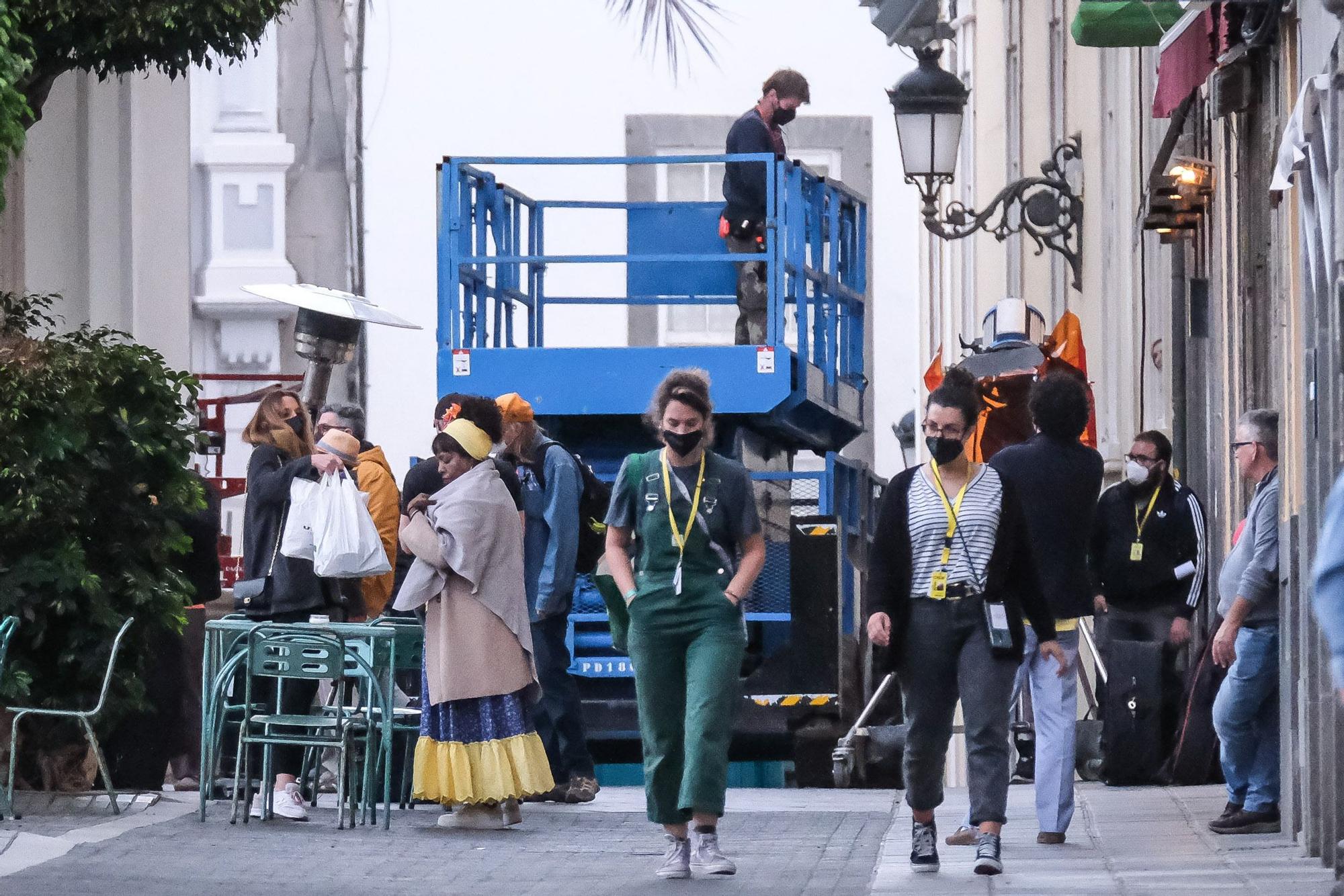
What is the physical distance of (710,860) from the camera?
836 cm

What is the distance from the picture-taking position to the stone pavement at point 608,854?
7996 mm

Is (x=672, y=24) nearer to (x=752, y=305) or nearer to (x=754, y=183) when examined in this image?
(x=754, y=183)

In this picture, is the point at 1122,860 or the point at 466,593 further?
the point at 466,593

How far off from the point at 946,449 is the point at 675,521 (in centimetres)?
90

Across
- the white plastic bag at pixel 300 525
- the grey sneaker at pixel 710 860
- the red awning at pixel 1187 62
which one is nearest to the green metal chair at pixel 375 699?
the white plastic bag at pixel 300 525

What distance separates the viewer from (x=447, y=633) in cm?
1009

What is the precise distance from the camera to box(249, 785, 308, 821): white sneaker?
10.4 metres

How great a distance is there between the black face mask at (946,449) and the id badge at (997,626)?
485mm

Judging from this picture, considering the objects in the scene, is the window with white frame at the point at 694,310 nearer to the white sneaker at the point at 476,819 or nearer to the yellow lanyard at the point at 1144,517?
the yellow lanyard at the point at 1144,517

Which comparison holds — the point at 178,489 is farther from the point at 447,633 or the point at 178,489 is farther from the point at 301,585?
the point at 447,633

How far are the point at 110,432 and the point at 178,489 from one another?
41 centimetres

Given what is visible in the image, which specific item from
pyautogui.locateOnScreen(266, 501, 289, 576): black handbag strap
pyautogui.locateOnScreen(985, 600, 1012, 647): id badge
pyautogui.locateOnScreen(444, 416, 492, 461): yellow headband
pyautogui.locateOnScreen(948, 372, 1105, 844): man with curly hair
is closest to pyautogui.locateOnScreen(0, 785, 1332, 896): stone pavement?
pyautogui.locateOnScreen(948, 372, 1105, 844): man with curly hair

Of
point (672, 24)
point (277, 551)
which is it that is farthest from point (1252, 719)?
point (672, 24)

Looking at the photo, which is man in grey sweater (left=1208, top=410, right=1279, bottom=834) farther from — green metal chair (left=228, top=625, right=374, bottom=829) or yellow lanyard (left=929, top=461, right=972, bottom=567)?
green metal chair (left=228, top=625, right=374, bottom=829)
